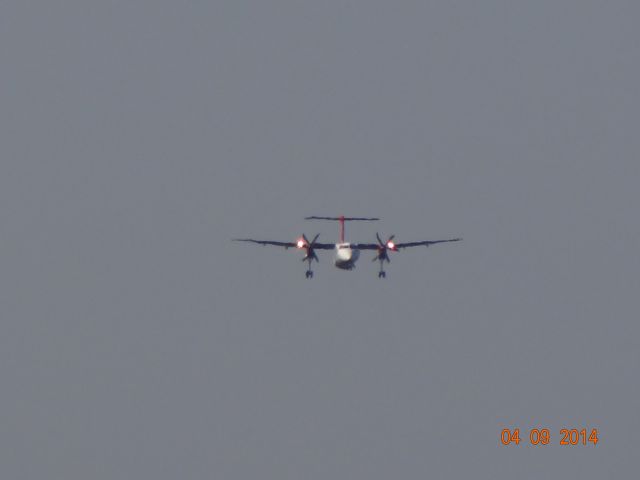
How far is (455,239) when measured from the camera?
480ft

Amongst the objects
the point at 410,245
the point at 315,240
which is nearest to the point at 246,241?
the point at 315,240

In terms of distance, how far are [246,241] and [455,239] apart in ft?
63.6

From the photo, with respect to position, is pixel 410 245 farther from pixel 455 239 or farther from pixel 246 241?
pixel 246 241

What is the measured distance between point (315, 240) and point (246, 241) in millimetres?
6311

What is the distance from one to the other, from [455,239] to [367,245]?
27.2ft

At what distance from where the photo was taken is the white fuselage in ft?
457

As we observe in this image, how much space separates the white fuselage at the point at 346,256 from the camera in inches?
5487

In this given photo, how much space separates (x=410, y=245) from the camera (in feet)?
491

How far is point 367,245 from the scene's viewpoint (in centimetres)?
14512

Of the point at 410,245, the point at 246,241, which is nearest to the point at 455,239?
the point at 410,245

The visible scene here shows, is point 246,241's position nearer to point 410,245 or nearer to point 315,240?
point 315,240

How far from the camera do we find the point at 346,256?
458ft

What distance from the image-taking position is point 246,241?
474 feet

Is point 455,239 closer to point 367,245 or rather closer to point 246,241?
point 367,245
